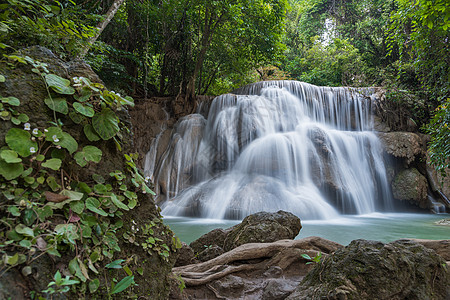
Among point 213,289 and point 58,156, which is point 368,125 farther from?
point 58,156

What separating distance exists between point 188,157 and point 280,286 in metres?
8.67

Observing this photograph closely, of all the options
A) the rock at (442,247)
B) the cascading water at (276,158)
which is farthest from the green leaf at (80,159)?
the cascading water at (276,158)

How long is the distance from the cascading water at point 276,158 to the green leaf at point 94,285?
616cm

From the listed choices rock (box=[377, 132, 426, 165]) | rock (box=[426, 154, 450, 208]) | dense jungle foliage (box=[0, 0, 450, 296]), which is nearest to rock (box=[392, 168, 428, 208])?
rock (box=[426, 154, 450, 208])

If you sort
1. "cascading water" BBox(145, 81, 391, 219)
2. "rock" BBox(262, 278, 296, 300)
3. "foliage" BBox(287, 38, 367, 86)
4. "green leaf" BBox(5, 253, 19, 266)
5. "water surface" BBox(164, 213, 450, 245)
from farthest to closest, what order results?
"foliage" BBox(287, 38, 367, 86)
"cascading water" BBox(145, 81, 391, 219)
"water surface" BBox(164, 213, 450, 245)
"rock" BBox(262, 278, 296, 300)
"green leaf" BBox(5, 253, 19, 266)

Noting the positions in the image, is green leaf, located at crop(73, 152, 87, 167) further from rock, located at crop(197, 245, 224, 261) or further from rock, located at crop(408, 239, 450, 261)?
rock, located at crop(408, 239, 450, 261)

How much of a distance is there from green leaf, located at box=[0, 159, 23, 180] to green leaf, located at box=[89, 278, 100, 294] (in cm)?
55

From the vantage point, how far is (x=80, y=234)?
3.77ft

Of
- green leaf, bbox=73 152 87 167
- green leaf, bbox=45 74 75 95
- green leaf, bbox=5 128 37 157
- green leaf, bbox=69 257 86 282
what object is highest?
green leaf, bbox=45 74 75 95

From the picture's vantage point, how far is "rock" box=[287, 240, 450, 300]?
5.00ft

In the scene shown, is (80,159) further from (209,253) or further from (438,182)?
(438,182)

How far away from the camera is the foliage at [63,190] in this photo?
1.00 m

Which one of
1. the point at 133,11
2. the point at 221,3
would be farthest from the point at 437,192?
the point at 133,11

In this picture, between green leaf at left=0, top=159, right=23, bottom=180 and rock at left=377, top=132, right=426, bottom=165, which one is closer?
green leaf at left=0, top=159, right=23, bottom=180
